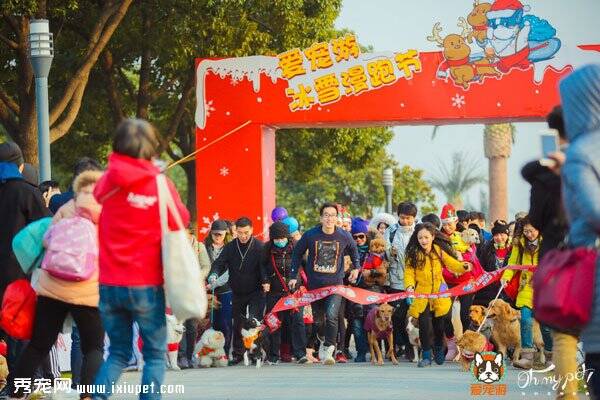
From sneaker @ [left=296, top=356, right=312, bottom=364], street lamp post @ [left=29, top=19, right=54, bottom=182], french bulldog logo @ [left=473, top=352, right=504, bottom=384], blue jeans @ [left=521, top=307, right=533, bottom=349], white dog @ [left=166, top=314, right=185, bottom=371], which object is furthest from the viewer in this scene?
sneaker @ [left=296, top=356, right=312, bottom=364]

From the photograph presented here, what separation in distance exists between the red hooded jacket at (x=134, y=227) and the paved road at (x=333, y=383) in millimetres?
2924

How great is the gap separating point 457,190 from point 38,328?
58.8 metres

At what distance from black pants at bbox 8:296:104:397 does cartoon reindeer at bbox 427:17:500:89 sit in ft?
41.6

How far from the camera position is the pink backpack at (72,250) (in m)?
9.11

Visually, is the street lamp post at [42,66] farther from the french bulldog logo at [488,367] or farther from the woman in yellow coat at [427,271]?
the french bulldog logo at [488,367]

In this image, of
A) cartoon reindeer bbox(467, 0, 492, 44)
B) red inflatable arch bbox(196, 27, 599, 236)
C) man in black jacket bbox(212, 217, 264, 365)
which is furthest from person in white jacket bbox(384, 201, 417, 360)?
cartoon reindeer bbox(467, 0, 492, 44)

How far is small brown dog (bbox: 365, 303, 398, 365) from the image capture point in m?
15.5

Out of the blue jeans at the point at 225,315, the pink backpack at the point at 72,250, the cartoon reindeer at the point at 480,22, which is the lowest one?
the blue jeans at the point at 225,315

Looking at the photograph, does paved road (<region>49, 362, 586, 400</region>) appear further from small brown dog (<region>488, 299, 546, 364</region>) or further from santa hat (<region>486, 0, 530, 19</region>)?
santa hat (<region>486, 0, 530, 19</region>)

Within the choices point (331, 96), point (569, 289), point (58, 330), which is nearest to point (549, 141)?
point (569, 289)

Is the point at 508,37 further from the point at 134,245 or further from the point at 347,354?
the point at 134,245

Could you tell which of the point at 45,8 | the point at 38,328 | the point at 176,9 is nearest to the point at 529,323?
the point at 38,328

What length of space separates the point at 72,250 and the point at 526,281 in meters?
6.44

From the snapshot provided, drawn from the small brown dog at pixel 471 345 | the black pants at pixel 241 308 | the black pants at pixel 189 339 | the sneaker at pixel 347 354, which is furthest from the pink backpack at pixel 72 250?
the sneaker at pixel 347 354
